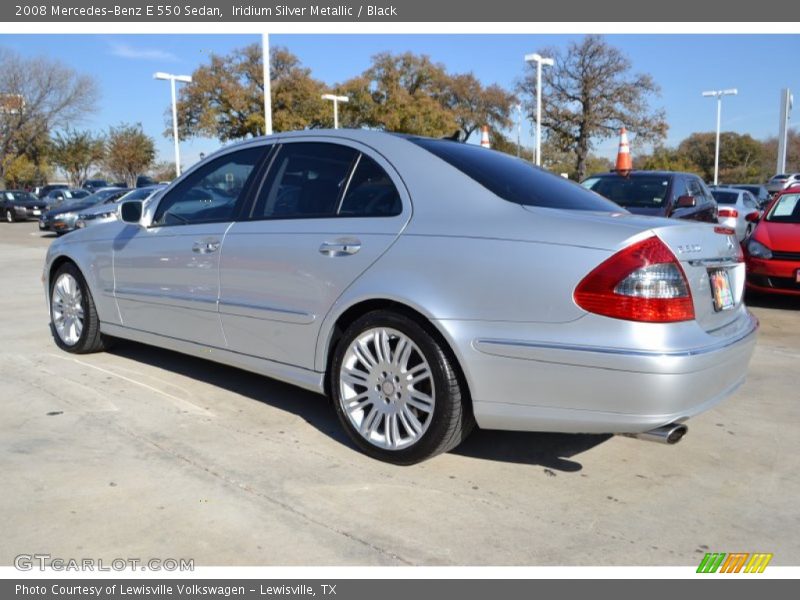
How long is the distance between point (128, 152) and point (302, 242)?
5956cm

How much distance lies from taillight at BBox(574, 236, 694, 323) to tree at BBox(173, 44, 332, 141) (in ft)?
117

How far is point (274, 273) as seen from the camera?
3.82 m

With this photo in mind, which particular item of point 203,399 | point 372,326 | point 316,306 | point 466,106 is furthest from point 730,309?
point 466,106

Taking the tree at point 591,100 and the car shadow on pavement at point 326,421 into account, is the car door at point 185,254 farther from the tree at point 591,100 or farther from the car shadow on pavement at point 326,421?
the tree at point 591,100

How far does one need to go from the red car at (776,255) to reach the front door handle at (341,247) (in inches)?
250

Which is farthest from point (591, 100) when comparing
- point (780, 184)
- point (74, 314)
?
point (74, 314)

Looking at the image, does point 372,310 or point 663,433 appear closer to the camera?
point 663,433

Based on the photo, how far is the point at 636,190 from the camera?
358 inches

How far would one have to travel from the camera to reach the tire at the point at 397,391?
3.21 meters

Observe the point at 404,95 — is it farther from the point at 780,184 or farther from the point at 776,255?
A: the point at 776,255

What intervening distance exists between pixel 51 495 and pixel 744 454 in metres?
3.39

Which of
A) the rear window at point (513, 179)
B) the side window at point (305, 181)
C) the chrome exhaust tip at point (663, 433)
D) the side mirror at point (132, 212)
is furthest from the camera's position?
the side mirror at point (132, 212)

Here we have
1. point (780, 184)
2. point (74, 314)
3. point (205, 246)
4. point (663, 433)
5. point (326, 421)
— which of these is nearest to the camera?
point (663, 433)

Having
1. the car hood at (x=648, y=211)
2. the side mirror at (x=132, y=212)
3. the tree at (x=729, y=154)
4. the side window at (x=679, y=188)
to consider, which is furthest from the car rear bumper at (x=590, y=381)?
the tree at (x=729, y=154)
